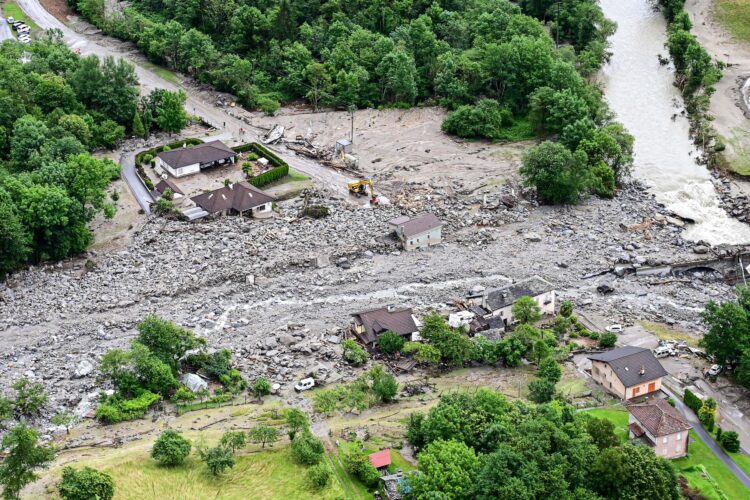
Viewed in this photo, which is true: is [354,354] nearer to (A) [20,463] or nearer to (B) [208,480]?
(B) [208,480]

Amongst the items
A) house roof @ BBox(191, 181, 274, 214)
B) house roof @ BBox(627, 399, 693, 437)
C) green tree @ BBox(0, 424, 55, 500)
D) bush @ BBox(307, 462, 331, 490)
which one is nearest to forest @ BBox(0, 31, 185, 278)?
house roof @ BBox(191, 181, 274, 214)

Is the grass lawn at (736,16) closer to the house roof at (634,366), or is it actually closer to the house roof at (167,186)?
the house roof at (634,366)

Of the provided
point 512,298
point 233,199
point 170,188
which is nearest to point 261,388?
point 512,298

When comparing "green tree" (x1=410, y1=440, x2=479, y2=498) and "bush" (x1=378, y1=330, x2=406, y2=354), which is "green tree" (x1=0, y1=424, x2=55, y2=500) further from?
"bush" (x1=378, y1=330, x2=406, y2=354)

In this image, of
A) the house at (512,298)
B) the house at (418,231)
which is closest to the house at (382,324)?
the house at (512,298)

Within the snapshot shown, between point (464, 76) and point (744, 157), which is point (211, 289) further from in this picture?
point (744, 157)

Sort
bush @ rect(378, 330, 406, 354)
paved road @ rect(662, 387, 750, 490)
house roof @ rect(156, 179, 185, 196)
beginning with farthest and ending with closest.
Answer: house roof @ rect(156, 179, 185, 196), bush @ rect(378, 330, 406, 354), paved road @ rect(662, 387, 750, 490)
